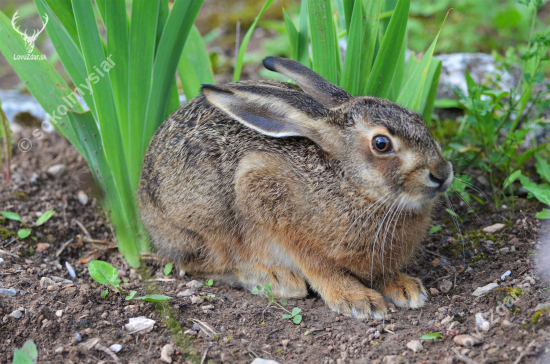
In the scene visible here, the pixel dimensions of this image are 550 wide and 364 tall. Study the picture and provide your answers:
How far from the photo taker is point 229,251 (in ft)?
13.4

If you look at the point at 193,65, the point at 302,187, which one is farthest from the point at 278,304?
the point at 193,65

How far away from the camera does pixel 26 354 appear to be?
2846mm

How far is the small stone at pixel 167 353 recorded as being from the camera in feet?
9.86

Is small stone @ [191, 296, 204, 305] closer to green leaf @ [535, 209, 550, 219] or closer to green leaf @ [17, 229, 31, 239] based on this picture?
green leaf @ [17, 229, 31, 239]

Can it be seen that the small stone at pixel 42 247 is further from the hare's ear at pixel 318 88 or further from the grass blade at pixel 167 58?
the hare's ear at pixel 318 88

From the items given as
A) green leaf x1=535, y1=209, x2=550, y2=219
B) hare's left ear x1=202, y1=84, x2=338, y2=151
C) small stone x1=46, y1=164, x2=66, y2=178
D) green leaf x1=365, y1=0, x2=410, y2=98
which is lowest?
green leaf x1=535, y1=209, x2=550, y2=219

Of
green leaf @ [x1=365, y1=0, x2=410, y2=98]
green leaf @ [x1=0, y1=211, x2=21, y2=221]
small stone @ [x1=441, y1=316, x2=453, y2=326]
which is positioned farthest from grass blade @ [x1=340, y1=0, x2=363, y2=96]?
green leaf @ [x1=0, y1=211, x2=21, y2=221]

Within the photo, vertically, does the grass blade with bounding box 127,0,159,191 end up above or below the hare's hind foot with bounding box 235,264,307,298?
above

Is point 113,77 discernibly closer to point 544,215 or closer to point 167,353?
point 167,353

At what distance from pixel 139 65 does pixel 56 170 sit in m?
1.93

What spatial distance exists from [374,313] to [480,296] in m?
0.69

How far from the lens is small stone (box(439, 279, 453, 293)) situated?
12.1 feet

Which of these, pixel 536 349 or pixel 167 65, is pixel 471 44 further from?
pixel 536 349

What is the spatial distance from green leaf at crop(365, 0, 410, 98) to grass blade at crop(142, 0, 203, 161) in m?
1.37
